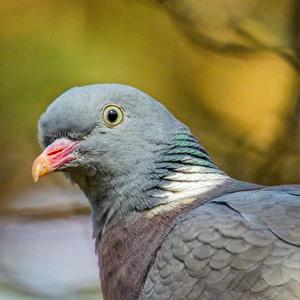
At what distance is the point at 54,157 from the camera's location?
3.63 metres

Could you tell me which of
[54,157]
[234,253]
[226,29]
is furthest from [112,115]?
[226,29]

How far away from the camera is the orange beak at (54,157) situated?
360 centimetres

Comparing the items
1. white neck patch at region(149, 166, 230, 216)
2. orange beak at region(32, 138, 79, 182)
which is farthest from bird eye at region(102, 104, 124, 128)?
white neck patch at region(149, 166, 230, 216)

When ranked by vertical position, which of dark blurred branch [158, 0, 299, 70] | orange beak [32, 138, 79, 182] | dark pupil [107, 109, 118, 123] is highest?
dark blurred branch [158, 0, 299, 70]

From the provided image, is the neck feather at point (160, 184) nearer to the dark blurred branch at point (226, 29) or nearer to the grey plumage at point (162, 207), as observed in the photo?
the grey plumage at point (162, 207)

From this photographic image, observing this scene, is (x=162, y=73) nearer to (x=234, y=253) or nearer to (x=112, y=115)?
(x=112, y=115)

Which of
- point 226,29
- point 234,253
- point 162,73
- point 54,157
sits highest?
point 226,29

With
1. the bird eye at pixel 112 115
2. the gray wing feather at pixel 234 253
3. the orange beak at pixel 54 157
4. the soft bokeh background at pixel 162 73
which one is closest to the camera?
the gray wing feather at pixel 234 253

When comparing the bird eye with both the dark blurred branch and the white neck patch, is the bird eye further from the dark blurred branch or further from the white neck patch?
the dark blurred branch

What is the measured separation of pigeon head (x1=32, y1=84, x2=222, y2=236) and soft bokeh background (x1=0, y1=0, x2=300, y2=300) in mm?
1770

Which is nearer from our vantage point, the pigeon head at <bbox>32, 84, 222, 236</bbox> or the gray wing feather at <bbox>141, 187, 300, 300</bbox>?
the gray wing feather at <bbox>141, 187, 300, 300</bbox>

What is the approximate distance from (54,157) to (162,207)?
15.4 inches

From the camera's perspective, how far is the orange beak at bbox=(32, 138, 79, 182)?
3.60m

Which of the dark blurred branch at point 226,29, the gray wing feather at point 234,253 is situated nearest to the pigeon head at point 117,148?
the gray wing feather at point 234,253
